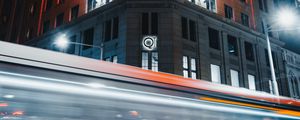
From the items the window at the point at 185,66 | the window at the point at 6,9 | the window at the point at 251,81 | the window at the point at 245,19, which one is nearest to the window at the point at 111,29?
the window at the point at 185,66

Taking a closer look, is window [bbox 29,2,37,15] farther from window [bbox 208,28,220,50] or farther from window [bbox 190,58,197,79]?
window [bbox 190,58,197,79]

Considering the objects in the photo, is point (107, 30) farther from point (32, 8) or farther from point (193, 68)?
point (32, 8)

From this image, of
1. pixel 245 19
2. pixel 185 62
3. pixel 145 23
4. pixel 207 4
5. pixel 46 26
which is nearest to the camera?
pixel 185 62

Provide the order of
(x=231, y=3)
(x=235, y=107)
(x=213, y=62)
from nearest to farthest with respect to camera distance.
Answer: (x=235, y=107) < (x=213, y=62) < (x=231, y=3)

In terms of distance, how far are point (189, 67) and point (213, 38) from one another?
19.0ft

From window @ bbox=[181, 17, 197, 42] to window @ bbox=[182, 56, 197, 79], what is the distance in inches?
87.7

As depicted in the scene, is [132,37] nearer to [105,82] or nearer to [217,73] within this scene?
[217,73]

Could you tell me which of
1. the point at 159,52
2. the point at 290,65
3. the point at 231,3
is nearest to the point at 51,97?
the point at 159,52

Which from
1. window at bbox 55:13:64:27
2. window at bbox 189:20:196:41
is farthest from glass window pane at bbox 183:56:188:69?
window at bbox 55:13:64:27

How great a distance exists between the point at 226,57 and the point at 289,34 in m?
17.4

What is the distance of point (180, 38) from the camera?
24844mm

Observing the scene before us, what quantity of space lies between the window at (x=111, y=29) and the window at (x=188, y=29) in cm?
621

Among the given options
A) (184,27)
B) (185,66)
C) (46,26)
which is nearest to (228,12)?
(184,27)

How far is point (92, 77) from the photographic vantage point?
4141 mm
